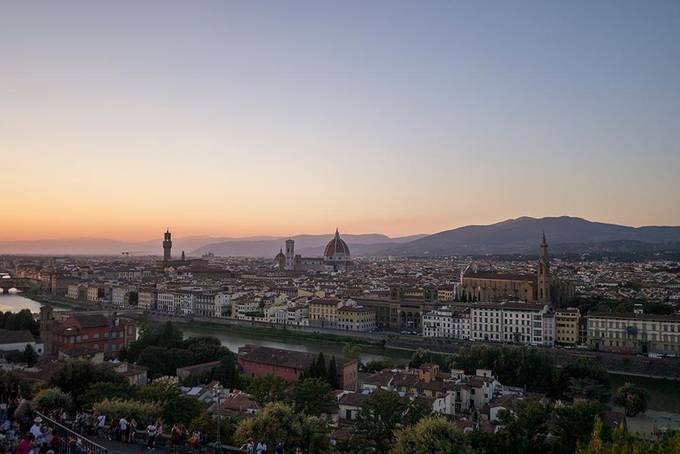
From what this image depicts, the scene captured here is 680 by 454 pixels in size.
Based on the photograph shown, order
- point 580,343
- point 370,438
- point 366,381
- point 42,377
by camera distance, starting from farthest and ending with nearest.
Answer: point 580,343
point 366,381
point 42,377
point 370,438

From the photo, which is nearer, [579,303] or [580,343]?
[580,343]

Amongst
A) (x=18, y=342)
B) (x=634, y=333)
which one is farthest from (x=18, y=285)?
(x=634, y=333)

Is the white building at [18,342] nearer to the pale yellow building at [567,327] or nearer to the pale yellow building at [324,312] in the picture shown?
the pale yellow building at [324,312]

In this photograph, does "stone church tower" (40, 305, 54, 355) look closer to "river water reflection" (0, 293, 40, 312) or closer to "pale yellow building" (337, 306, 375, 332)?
"pale yellow building" (337, 306, 375, 332)

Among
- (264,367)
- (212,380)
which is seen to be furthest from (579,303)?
(212,380)

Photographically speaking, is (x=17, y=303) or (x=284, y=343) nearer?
(x=284, y=343)

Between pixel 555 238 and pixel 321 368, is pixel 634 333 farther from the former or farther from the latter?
pixel 555 238

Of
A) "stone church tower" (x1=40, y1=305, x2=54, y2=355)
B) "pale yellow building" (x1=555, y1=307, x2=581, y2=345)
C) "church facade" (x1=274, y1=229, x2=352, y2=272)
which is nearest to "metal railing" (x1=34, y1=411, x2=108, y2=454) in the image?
"stone church tower" (x1=40, y1=305, x2=54, y2=355)

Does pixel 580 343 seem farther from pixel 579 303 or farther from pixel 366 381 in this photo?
pixel 366 381
